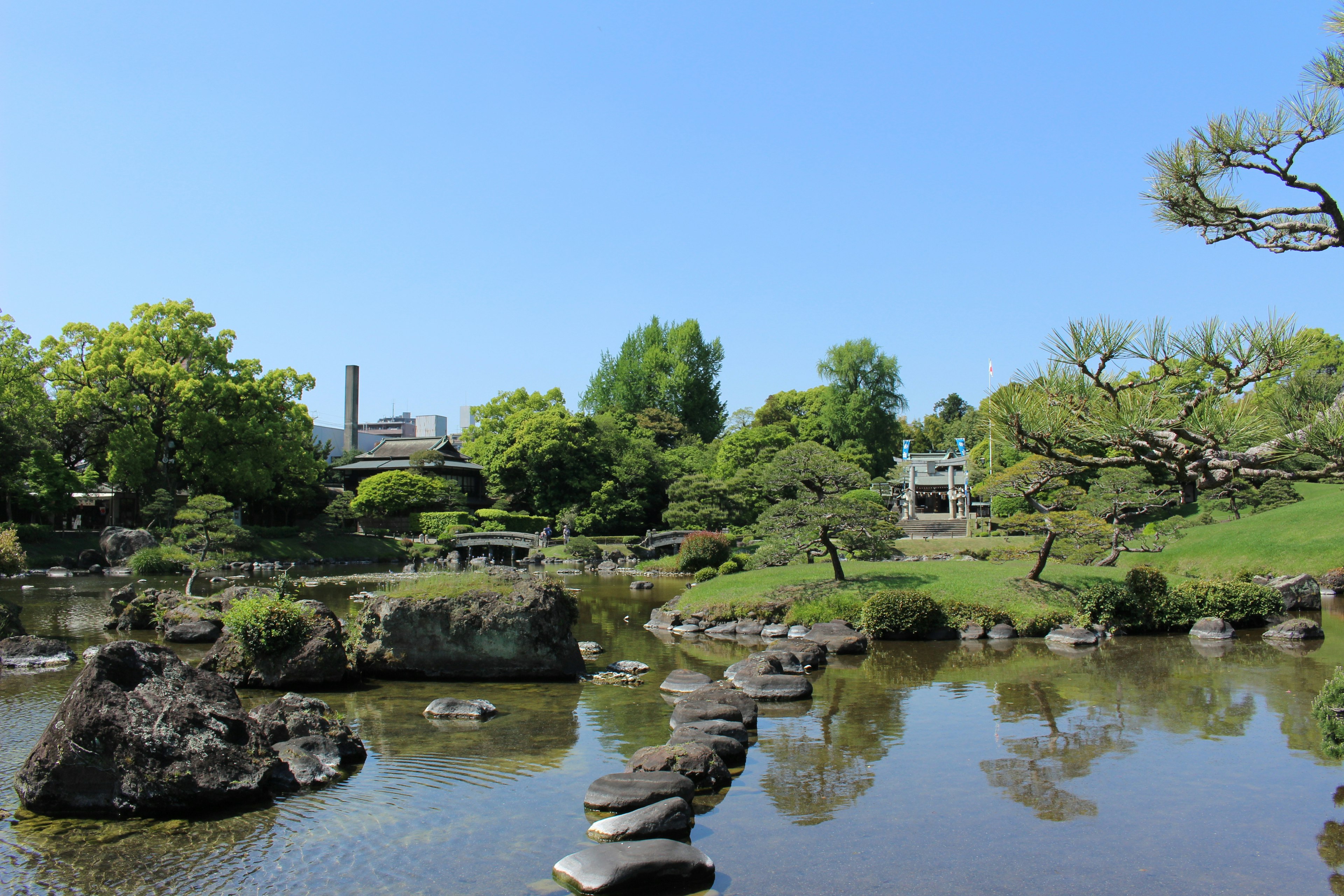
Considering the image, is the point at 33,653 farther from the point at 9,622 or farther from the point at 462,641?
the point at 462,641

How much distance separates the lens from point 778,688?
1470 cm

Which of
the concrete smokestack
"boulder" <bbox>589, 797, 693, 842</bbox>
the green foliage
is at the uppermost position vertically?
the concrete smokestack

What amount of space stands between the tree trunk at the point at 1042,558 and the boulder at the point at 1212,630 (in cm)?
372

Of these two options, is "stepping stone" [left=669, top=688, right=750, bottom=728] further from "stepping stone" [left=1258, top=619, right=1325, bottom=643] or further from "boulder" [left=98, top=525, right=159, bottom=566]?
"boulder" [left=98, top=525, right=159, bottom=566]

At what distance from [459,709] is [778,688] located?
5.45 meters

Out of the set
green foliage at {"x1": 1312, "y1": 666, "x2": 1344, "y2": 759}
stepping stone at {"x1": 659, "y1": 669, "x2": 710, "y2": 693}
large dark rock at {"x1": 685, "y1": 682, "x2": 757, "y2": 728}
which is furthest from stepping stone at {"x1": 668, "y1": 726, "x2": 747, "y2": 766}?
green foliage at {"x1": 1312, "y1": 666, "x2": 1344, "y2": 759}

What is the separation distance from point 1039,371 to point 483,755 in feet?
26.4

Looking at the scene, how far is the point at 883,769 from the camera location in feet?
34.0

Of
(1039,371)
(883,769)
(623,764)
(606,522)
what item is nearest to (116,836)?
(623,764)

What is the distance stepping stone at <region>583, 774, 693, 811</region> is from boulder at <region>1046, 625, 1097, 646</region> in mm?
13934

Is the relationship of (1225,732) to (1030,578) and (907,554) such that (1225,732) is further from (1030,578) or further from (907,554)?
(907,554)

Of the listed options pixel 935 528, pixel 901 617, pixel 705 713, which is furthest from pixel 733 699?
pixel 935 528

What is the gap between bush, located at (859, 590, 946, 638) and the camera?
68.8 feet

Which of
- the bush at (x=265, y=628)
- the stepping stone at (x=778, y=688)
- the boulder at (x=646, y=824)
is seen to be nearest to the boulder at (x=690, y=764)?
the boulder at (x=646, y=824)
